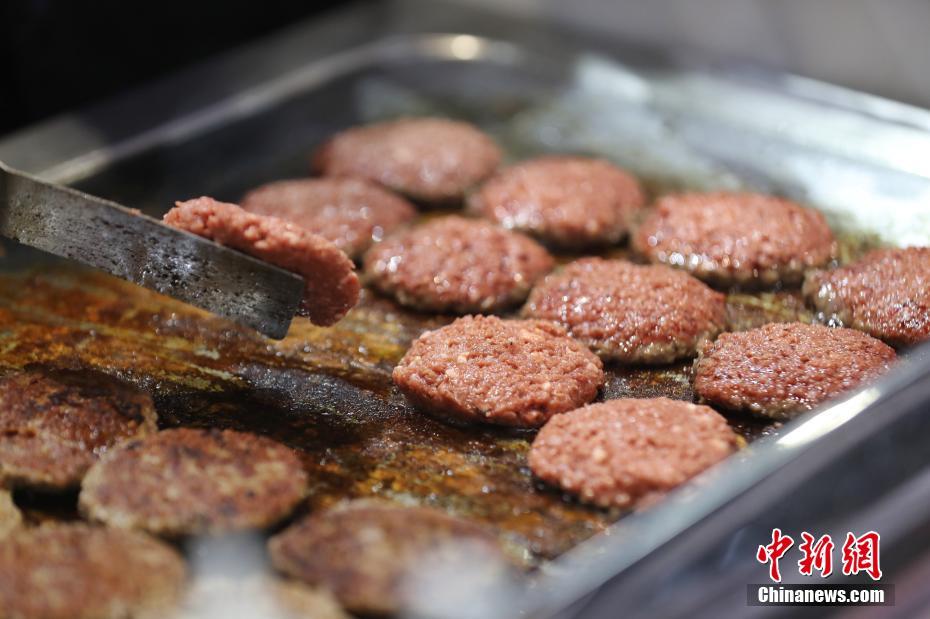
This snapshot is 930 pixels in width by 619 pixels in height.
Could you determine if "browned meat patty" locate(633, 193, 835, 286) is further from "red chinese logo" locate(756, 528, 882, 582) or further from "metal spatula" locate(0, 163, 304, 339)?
"metal spatula" locate(0, 163, 304, 339)

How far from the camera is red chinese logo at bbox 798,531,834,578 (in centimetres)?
227

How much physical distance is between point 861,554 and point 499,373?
43.2 inches

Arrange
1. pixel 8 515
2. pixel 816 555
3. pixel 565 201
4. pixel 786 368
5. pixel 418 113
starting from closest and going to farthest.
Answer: pixel 816 555 < pixel 8 515 < pixel 786 368 < pixel 565 201 < pixel 418 113

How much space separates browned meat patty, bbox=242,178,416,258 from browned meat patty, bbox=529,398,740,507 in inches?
54.3

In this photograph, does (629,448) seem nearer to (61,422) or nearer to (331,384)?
(331,384)

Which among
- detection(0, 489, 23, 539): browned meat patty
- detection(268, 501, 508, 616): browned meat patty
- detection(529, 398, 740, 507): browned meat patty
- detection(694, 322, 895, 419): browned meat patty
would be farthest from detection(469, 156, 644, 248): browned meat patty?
detection(0, 489, 23, 539): browned meat patty

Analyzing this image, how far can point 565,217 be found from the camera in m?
3.86

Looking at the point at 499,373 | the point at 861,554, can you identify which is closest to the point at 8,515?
the point at 499,373

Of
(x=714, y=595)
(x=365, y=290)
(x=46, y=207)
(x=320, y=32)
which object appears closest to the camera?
(x=714, y=595)

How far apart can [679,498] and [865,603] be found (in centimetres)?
56

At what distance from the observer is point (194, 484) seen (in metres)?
2.54

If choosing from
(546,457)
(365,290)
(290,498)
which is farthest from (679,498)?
(365,290)

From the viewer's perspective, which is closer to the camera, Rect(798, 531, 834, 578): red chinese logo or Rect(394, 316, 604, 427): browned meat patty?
Rect(798, 531, 834, 578): red chinese logo

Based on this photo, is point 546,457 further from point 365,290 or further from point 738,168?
point 738,168
